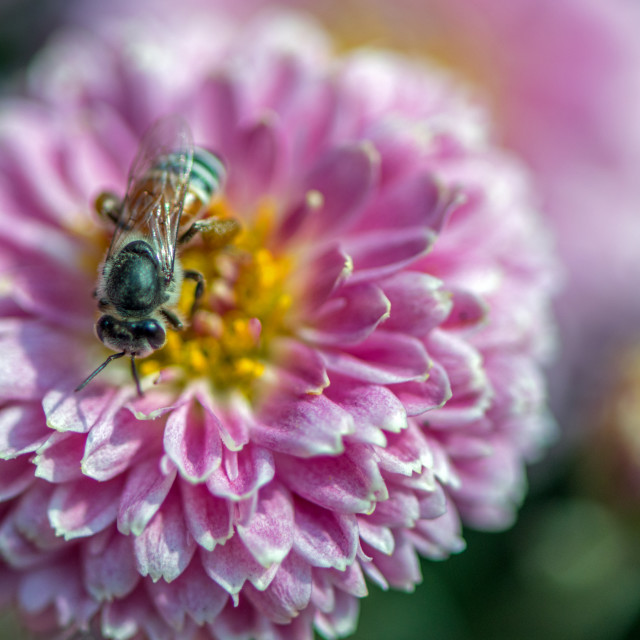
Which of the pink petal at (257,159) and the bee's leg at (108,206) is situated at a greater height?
the pink petal at (257,159)

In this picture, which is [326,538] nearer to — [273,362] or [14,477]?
[273,362]

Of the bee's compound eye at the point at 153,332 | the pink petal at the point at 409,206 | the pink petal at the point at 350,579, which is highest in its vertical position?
the pink petal at the point at 409,206

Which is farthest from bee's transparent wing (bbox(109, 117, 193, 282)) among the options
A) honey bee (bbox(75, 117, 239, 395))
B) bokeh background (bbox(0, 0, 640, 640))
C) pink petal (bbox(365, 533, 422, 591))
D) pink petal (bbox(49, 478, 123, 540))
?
bokeh background (bbox(0, 0, 640, 640))

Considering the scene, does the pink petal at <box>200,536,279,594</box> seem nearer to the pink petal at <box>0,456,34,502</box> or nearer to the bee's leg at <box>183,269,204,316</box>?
the pink petal at <box>0,456,34,502</box>

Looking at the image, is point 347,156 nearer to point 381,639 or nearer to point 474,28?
point 381,639

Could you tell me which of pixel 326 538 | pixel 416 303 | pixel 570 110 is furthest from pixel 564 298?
pixel 326 538

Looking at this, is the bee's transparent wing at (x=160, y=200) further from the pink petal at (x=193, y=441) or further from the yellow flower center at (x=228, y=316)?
the pink petal at (x=193, y=441)

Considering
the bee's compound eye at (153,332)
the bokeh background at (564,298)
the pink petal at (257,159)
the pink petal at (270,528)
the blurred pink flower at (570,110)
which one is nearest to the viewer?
the pink petal at (270,528)

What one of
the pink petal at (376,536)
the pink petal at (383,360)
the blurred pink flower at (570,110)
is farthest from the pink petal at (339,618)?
the blurred pink flower at (570,110)

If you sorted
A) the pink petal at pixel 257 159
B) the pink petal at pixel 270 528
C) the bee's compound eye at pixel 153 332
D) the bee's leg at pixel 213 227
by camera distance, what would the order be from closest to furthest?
the pink petal at pixel 270 528 → the bee's compound eye at pixel 153 332 → the bee's leg at pixel 213 227 → the pink petal at pixel 257 159
